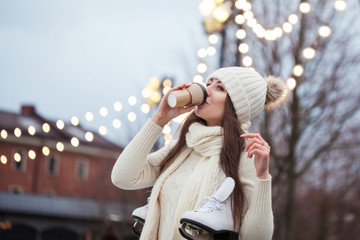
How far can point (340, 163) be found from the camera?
1596 centimetres

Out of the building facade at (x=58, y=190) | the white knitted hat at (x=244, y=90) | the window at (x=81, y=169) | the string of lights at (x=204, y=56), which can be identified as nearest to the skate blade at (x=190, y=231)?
the white knitted hat at (x=244, y=90)

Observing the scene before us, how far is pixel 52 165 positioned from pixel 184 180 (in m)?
36.6

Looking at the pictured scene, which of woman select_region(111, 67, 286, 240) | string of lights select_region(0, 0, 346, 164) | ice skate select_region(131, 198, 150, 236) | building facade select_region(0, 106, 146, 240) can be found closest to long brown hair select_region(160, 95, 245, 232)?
woman select_region(111, 67, 286, 240)

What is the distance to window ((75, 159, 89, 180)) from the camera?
39.7 metres

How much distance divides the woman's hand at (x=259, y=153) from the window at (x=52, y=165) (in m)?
36.5

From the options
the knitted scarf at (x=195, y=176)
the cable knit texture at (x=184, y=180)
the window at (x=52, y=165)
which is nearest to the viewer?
the cable knit texture at (x=184, y=180)

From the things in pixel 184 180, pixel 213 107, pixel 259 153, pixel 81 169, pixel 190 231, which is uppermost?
pixel 213 107

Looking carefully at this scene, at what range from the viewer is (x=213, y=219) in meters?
2.45

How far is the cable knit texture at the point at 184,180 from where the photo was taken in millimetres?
2545

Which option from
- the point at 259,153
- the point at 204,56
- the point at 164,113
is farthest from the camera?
the point at 204,56

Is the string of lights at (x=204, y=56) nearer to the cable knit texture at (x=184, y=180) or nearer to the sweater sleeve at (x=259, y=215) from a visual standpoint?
the cable knit texture at (x=184, y=180)

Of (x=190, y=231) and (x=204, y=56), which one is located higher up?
(x=204, y=56)

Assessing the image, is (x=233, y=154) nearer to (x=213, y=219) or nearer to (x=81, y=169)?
(x=213, y=219)

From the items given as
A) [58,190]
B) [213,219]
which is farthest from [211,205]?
[58,190]
